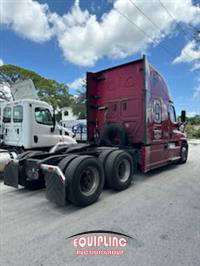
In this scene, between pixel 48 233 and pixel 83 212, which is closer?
pixel 48 233

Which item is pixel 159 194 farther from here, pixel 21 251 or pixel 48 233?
pixel 21 251

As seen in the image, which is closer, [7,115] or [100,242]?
[100,242]

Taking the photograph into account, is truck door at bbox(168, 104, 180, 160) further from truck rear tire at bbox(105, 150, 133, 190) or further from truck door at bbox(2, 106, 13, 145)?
truck door at bbox(2, 106, 13, 145)

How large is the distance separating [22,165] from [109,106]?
11.0 feet

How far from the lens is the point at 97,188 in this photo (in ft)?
13.2

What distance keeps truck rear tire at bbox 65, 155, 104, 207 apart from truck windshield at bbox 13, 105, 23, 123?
13.6ft

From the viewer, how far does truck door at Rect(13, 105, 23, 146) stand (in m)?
7.03

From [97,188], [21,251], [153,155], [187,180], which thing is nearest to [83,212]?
[97,188]

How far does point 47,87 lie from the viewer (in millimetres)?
30594

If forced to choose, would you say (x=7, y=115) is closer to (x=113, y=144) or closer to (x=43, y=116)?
(x=43, y=116)

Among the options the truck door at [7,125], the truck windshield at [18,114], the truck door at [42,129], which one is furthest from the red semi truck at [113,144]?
the truck door at [7,125]

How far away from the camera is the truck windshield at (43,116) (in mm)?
7234

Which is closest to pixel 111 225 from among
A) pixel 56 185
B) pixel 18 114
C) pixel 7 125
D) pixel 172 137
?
pixel 56 185

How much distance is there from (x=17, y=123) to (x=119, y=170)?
432 cm
